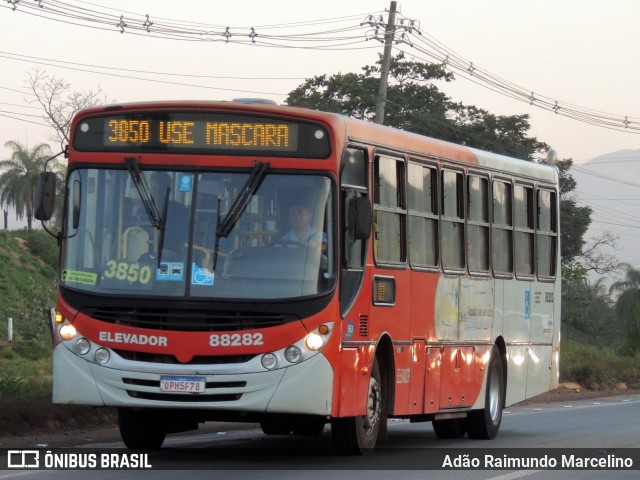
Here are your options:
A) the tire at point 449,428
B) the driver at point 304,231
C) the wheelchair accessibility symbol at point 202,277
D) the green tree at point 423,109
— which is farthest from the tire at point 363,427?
the green tree at point 423,109

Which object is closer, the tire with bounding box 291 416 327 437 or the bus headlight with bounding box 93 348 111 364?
the bus headlight with bounding box 93 348 111 364

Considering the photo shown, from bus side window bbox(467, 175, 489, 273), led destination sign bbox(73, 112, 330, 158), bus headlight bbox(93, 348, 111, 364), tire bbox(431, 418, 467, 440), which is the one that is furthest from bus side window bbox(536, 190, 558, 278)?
bus headlight bbox(93, 348, 111, 364)

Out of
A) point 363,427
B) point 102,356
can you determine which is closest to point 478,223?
point 363,427

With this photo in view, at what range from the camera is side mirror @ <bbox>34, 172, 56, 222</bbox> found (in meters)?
12.1

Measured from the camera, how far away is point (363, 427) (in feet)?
42.0

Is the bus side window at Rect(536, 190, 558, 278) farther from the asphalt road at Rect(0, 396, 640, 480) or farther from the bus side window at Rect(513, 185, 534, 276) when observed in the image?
the asphalt road at Rect(0, 396, 640, 480)

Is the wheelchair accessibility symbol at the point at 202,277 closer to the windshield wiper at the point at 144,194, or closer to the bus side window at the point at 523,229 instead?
the windshield wiper at the point at 144,194

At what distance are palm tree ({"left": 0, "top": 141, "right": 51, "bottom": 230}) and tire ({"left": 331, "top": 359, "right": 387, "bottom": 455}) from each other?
6050 cm

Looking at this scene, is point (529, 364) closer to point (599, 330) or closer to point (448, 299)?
point (448, 299)

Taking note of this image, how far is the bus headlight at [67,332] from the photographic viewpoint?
1211cm

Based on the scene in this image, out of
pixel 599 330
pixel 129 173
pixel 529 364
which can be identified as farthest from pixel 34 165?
pixel 129 173

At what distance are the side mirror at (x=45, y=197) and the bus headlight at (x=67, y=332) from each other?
0.95 m

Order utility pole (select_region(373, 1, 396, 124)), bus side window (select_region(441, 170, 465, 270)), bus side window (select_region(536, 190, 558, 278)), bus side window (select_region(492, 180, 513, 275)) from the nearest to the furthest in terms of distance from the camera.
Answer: bus side window (select_region(441, 170, 465, 270)) → bus side window (select_region(492, 180, 513, 275)) → bus side window (select_region(536, 190, 558, 278)) → utility pole (select_region(373, 1, 396, 124))

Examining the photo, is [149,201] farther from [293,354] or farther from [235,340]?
[293,354]
